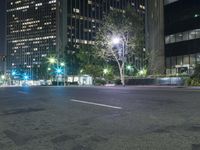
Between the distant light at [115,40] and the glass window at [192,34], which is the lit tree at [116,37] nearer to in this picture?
the distant light at [115,40]

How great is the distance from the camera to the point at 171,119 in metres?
A: 7.52

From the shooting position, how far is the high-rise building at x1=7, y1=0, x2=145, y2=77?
15162 cm

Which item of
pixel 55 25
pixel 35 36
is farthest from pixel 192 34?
pixel 35 36

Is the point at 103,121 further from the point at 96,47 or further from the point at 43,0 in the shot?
the point at 43,0

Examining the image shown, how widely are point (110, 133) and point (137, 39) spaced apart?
4667 cm

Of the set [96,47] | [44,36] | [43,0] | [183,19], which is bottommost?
[96,47]

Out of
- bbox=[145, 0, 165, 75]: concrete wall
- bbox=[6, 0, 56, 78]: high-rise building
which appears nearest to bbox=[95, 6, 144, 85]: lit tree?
bbox=[145, 0, 165, 75]: concrete wall

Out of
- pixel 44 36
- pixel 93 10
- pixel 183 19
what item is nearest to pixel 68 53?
pixel 183 19

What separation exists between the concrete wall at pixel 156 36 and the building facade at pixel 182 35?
3.96 feet

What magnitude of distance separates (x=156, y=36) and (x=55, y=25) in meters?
123

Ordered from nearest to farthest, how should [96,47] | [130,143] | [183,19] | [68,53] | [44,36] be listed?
[130,143]
[96,47]
[183,19]
[68,53]
[44,36]

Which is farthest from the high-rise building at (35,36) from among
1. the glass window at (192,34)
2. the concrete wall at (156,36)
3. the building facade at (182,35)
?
the glass window at (192,34)

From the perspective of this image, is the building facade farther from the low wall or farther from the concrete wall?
the low wall

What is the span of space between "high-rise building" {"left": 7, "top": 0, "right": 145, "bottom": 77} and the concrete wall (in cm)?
7243
